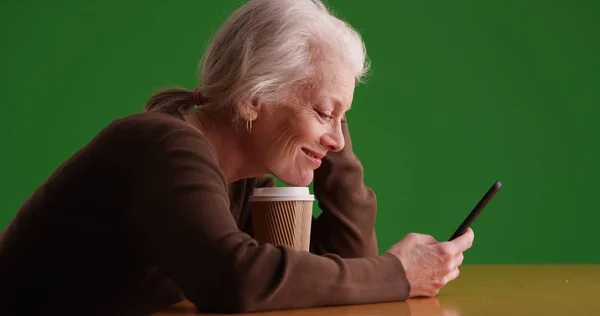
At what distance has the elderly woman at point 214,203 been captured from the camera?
1.18m

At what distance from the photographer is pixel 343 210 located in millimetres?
1891

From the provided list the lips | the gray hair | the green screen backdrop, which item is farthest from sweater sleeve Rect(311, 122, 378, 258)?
the green screen backdrop

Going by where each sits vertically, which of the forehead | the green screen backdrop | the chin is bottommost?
the green screen backdrop

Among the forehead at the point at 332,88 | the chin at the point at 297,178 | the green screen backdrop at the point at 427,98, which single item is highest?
the forehead at the point at 332,88

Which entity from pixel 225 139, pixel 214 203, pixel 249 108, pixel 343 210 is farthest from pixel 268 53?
pixel 343 210

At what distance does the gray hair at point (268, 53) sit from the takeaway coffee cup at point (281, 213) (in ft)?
0.58

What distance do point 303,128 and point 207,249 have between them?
0.47m

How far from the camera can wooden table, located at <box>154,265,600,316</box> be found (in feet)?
4.00

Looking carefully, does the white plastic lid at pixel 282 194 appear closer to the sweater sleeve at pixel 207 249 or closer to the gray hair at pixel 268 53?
the gray hair at pixel 268 53

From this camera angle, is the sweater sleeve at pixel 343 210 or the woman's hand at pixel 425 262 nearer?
the woman's hand at pixel 425 262

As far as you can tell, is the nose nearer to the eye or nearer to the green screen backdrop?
the eye

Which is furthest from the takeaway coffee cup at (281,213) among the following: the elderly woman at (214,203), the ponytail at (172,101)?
the ponytail at (172,101)

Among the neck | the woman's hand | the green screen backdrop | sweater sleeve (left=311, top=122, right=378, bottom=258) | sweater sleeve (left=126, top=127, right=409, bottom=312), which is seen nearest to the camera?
sweater sleeve (left=126, top=127, right=409, bottom=312)

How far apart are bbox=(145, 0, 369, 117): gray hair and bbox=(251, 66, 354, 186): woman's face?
0.03 meters
